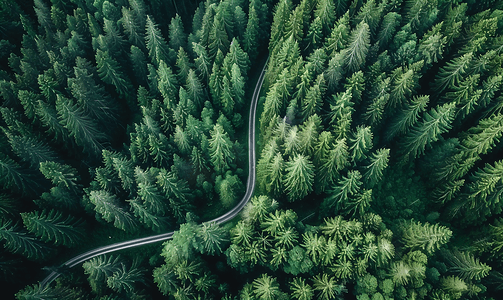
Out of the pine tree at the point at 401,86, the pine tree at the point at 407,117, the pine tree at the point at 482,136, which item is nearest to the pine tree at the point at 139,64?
the pine tree at the point at 401,86

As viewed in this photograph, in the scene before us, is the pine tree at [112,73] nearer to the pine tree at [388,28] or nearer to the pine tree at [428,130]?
the pine tree at [388,28]

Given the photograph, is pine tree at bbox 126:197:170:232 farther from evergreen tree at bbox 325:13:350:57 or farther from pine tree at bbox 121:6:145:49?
evergreen tree at bbox 325:13:350:57

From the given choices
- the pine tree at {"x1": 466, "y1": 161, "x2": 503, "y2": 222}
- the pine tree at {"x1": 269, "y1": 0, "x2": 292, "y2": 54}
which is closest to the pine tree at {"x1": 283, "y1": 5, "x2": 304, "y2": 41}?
the pine tree at {"x1": 269, "y1": 0, "x2": 292, "y2": 54}

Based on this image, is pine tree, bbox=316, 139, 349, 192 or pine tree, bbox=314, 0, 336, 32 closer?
pine tree, bbox=316, 139, 349, 192

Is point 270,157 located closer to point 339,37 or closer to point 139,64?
point 339,37

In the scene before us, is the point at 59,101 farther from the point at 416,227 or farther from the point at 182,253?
the point at 416,227

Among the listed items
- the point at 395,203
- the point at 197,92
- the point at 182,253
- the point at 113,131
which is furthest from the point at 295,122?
the point at 113,131

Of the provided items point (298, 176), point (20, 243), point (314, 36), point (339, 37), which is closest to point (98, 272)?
point (20, 243)
